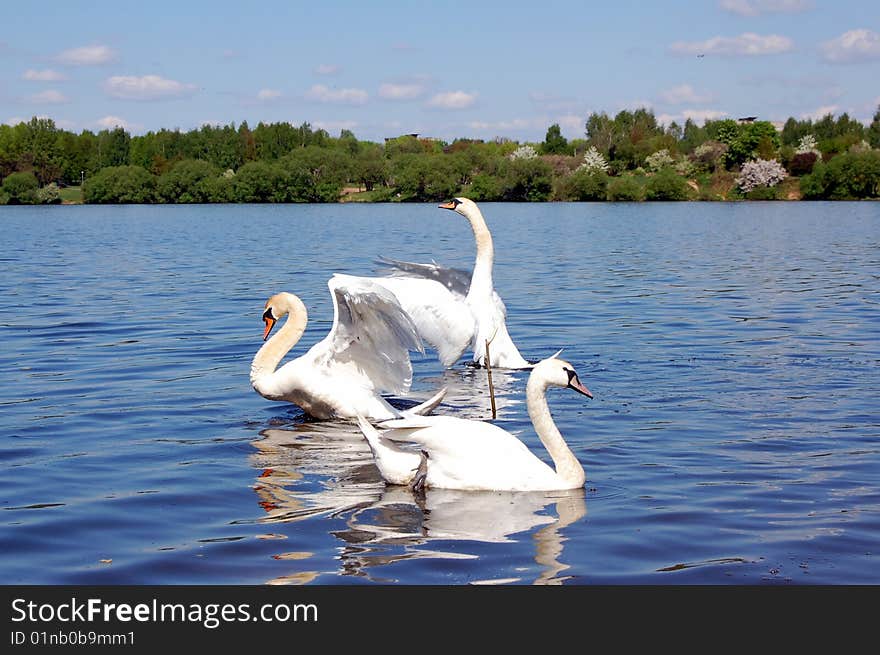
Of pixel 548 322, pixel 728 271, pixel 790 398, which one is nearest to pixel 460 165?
pixel 728 271

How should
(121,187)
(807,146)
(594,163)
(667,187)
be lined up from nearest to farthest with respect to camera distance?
(667,187), (594,163), (807,146), (121,187)

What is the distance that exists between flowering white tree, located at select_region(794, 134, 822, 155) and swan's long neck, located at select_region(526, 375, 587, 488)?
307 ft

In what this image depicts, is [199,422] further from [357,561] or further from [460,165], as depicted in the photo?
[460,165]

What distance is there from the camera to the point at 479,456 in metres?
7.74

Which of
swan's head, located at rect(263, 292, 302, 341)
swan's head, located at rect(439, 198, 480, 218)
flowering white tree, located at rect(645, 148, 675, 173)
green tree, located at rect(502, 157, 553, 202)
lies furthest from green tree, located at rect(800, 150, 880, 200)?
swan's head, located at rect(263, 292, 302, 341)

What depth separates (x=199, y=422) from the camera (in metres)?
10.3

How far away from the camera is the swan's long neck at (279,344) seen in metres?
10.6

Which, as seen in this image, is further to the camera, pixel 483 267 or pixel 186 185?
pixel 186 185

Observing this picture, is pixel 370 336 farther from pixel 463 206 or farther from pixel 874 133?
pixel 874 133

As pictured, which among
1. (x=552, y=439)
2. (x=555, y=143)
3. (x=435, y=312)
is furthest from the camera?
(x=555, y=143)

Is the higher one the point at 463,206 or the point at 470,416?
the point at 463,206

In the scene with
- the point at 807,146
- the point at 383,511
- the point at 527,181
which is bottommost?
the point at 383,511

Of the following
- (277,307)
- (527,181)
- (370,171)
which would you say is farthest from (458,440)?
(370,171)

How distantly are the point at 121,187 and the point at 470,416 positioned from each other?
337 ft
